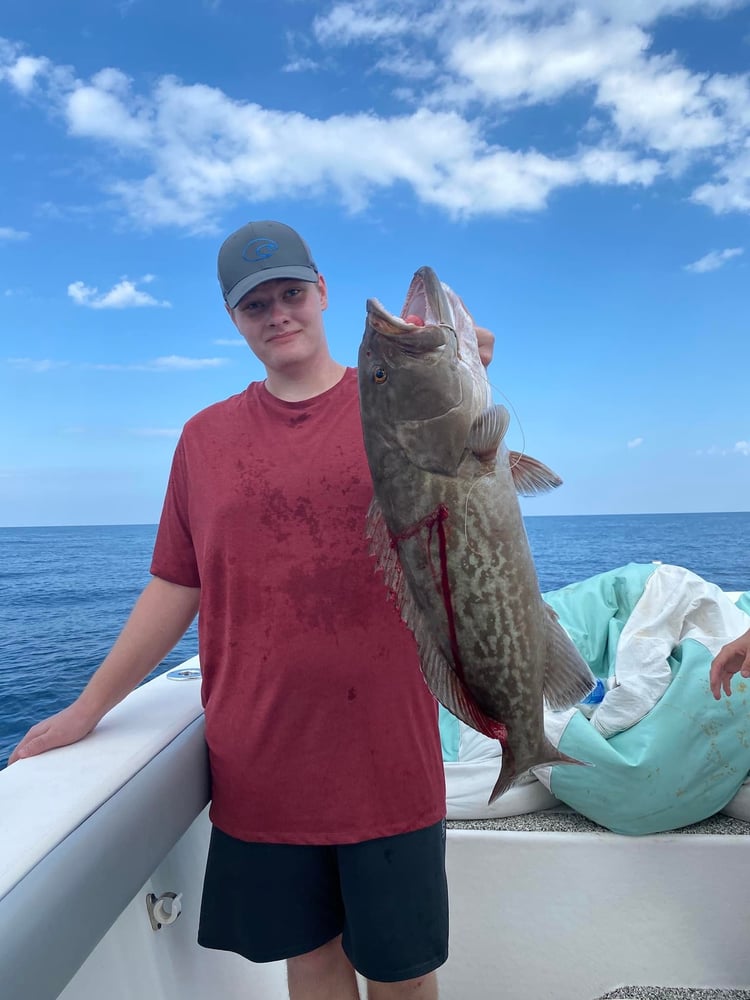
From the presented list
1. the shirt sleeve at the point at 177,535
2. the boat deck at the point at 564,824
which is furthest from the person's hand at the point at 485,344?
the boat deck at the point at 564,824

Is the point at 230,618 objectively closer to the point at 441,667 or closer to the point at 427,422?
the point at 441,667

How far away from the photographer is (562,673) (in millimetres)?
1866

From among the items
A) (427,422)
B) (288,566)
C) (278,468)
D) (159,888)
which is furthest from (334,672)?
(159,888)

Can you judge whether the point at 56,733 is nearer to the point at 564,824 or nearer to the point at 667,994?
the point at 564,824

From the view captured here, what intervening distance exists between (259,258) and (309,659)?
3.96ft

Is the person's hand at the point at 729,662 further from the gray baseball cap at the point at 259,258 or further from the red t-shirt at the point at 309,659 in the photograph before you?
the gray baseball cap at the point at 259,258

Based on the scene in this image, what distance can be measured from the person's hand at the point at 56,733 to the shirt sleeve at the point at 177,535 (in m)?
0.51

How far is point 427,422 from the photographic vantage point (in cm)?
176

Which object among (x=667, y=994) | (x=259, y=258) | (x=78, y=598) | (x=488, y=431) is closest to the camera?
(x=488, y=431)

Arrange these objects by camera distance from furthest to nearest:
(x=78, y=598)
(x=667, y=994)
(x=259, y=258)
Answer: (x=78, y=598), (x=667, y=994), (x=259, y=258)

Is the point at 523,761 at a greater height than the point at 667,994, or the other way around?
the point at 523,761

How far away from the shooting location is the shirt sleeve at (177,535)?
2256 mm

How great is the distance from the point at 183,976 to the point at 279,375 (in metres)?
2.06

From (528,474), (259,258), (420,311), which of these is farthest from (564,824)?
(259,258)
